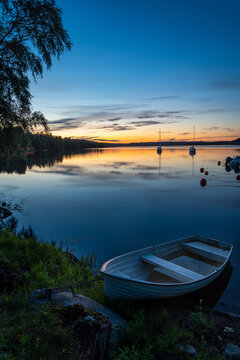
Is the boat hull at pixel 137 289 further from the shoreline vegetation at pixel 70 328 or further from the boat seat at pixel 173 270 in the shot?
the boat seat at pixel 173 270

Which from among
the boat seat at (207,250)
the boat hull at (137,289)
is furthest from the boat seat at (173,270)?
the boat seat at (207,250)

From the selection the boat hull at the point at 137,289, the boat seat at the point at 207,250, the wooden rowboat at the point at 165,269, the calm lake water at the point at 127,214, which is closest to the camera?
the boat hull at the point at 137,289

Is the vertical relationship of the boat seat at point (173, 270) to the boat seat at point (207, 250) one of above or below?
above

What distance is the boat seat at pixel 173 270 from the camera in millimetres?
7465

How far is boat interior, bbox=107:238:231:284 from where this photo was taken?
776 centimetres

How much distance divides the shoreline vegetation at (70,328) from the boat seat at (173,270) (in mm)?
958

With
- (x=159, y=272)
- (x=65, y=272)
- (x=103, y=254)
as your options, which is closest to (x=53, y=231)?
(x=103, y=254)

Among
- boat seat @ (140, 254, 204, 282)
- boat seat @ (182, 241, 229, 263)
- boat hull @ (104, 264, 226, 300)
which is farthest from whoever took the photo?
boat seat @ (182, 241, 229, 263)

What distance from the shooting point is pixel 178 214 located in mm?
19719

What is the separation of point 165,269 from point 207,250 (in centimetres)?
309

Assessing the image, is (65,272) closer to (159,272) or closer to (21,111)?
(159,272)

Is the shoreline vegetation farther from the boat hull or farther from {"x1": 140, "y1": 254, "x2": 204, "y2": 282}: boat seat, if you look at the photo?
{"x1": 140, "y1": 254, "x2": 204, "y2": 282}: boat seat

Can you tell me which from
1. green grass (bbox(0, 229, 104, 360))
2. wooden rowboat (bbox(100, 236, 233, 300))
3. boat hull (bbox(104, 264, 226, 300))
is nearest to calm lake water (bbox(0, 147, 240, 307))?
wooden rowboat (bbox(100, 236, 233, 300))

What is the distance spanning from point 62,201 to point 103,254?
43.6 ft
